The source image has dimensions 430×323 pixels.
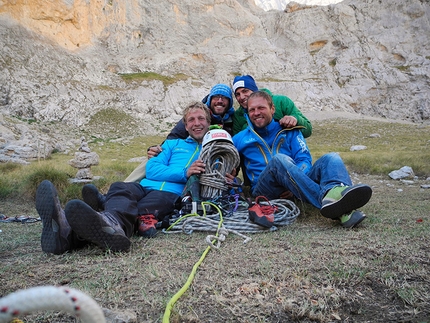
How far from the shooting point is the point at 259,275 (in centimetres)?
176

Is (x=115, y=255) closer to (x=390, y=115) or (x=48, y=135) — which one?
(x=48, y=135)

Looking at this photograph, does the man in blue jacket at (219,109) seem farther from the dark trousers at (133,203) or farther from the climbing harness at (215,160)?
the dark trousers at (133,203)

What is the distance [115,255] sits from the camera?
7.29ft

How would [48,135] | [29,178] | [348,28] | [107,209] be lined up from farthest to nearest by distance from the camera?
[348,28] → [48,135] → [29,178] → [107,209]

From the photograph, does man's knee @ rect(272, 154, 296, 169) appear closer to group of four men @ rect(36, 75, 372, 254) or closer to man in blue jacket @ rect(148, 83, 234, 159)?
group of four men @ rect(36, 75, 372, 254)

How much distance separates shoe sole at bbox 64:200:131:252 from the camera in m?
2.06

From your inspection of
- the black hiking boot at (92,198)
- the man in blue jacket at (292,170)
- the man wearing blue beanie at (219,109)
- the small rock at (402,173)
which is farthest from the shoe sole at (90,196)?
the small rock at (402,173)

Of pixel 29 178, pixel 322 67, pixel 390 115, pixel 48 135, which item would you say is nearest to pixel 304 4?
pixel 322 67

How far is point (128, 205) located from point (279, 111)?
2524mm

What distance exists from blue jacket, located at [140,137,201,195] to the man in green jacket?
101 centimetres

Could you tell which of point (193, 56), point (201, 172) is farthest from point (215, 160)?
point (193, 56)

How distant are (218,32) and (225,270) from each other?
1963 inches

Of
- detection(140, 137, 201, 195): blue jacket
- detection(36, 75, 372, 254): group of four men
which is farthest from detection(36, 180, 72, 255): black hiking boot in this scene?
detection(140, 137, 201, 195): blue jacket

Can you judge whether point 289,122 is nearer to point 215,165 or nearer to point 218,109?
point 215,165
